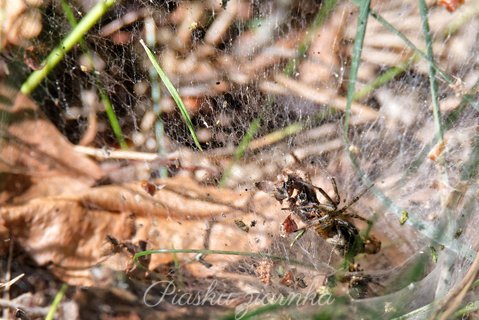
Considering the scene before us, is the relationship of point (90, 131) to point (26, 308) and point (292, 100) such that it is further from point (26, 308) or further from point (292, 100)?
point (292, 100)

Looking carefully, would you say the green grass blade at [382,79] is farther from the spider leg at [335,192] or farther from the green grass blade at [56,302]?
the green grass blade at [56,302]

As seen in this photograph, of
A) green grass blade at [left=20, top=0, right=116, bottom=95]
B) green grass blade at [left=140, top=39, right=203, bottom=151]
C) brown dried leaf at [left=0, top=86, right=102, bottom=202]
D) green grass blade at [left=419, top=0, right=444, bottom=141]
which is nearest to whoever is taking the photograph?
green grass blade at [left=419, top=0, right=444, bottom=141]

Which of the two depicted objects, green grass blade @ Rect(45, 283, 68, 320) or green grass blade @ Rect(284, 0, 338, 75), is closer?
green grass blade @ Rect(45, 283, 68, 320)

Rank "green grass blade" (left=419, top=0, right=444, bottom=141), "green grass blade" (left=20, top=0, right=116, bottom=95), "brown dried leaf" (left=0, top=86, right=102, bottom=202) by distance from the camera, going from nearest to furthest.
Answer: "green grass blade" (left=419, top=0, right=444, bottom=141)
"green grass blade" (left=20, top=0, right=116, bottom=95)
"brown dried leaf" (left=0, top=86, right=102, bottom=202)

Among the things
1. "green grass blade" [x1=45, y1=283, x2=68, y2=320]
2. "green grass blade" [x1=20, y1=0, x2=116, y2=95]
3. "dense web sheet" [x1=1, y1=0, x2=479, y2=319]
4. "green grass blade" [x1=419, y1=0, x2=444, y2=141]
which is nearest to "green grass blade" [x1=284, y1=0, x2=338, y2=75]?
"dense web sheet" [x1=1, y1=0, x2=479, y2=319]

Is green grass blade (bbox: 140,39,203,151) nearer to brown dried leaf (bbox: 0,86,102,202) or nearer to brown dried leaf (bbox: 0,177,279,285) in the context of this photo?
brown dried leaf (bbox: 0,177,279,285)

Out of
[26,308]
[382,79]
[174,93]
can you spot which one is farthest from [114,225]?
[382,79]
